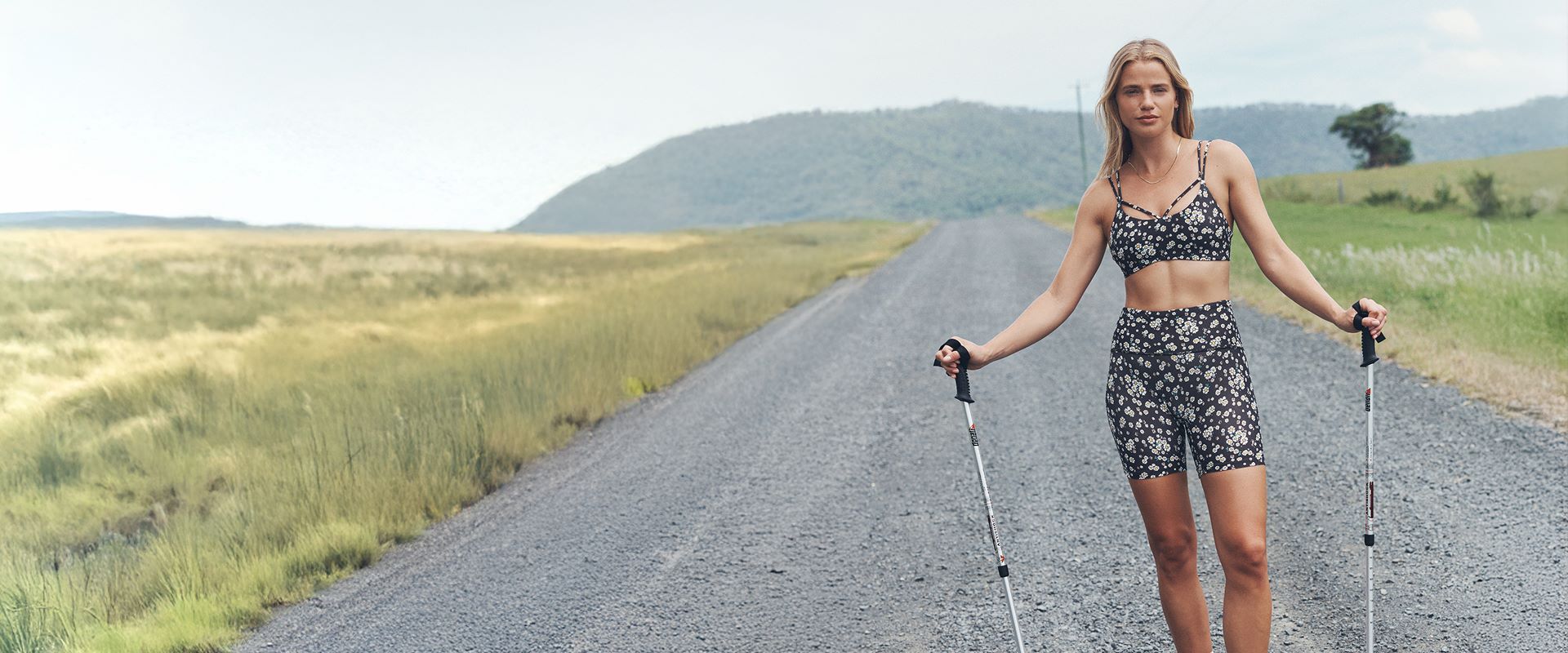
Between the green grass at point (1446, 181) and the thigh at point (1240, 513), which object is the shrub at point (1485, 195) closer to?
the green grass at point (1446, 181)

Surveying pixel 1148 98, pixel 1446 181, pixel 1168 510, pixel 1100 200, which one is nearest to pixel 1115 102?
pixel 1148 98

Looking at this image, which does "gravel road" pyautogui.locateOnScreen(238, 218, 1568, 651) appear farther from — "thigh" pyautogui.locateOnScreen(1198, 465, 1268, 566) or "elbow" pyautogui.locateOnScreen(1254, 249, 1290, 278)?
"elbow" pyautogui.locateOnScreen(1254, 249, 1290, 278)

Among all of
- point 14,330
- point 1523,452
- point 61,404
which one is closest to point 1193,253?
point 1523,452

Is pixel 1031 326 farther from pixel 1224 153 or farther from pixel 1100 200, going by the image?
pixel 1224 153

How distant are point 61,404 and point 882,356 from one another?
834cm

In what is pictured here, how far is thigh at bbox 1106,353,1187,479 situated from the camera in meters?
2.55

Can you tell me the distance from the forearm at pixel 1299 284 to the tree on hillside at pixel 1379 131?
85.1 metres

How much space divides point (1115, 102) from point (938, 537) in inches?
110

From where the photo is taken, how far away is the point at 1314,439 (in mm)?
6043

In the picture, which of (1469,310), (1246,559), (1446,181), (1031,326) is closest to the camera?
(1246,559)

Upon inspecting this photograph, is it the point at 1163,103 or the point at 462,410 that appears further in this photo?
the point at 462,410

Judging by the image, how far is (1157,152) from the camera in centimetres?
257

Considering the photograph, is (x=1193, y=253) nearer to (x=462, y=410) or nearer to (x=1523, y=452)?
(x=1523, y=452)

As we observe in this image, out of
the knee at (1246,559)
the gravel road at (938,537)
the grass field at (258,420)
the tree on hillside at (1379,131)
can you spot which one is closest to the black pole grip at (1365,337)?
the knee at (1246,559)
